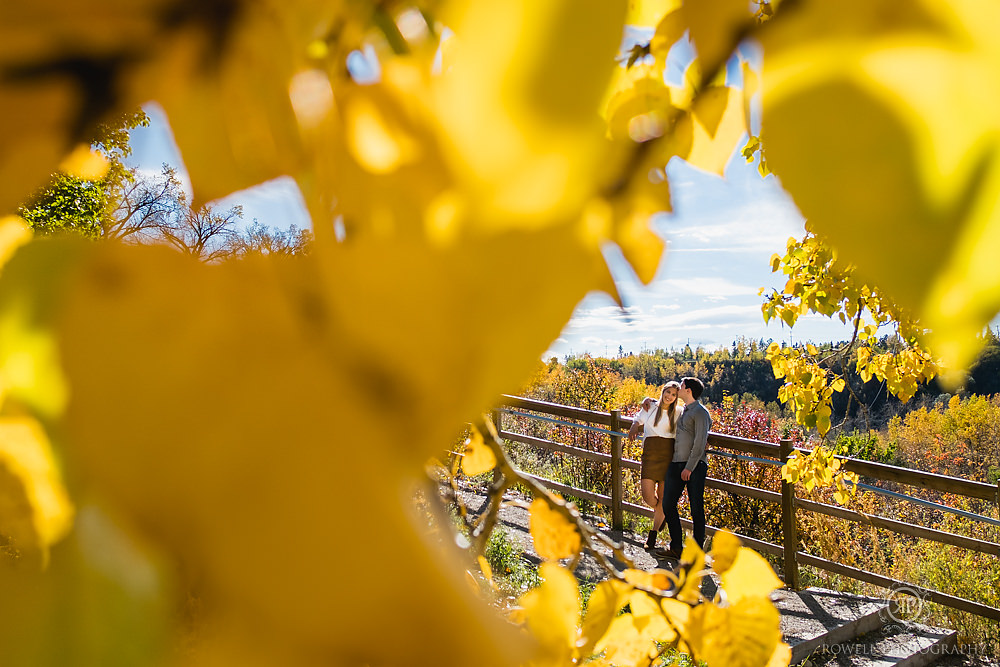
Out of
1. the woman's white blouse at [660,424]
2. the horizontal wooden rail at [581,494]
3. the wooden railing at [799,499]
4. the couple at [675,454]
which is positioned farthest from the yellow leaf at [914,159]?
the horizontal wooden rail at [581,494]

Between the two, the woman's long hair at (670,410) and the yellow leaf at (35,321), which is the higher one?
the woman's long hair at (670,410)

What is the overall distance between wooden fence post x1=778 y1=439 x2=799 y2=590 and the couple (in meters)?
0.54

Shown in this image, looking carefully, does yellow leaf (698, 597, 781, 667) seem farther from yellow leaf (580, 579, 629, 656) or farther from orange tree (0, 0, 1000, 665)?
orange tree (0, 0, 1000, 665)

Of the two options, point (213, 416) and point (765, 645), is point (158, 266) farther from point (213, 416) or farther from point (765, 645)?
point (765, 645)

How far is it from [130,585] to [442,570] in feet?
0.16

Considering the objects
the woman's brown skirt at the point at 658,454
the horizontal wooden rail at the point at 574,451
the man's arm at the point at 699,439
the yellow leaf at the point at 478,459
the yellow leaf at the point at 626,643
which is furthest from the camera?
the horizontal wooden rail at the point at 574,451

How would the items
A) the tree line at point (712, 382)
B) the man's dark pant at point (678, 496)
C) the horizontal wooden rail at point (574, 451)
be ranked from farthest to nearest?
the tree line at point (712, 382) → the horizontal wooden rail at point (574, 451) → the man's dark pant at point (678, 496)

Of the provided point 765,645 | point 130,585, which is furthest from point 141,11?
point 765,645

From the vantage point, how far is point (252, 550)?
0.29 feet

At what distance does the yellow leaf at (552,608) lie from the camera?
0.34m

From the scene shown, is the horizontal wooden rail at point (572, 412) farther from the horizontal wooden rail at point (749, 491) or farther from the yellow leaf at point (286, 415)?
the yellow leaf at point (286, 415)

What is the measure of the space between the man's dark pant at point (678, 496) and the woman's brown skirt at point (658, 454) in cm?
10

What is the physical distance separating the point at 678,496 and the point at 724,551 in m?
3.89

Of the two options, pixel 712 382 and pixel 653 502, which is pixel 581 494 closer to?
pixel 653 502
